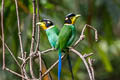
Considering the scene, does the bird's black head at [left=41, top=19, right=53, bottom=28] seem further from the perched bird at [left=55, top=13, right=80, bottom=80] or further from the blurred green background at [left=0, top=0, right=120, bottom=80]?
the blurred green background at [left=0, top=0, right=120, bottom=80]

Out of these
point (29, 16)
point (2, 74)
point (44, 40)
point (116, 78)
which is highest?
point (29, 16)

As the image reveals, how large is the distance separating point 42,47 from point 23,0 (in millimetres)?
644

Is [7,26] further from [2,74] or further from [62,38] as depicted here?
[62,38]

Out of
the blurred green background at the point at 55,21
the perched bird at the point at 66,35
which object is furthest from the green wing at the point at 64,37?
the blurred green background at the point at 55,21

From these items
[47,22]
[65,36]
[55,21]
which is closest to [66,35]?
[65,36]

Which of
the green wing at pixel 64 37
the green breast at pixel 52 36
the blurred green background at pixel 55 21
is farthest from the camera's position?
the blurred green background at pixel 55 21

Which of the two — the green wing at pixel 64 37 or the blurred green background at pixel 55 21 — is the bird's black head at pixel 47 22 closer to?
the green wing at pixel 64 37

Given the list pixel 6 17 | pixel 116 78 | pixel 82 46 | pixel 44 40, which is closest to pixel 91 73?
pixel 82 46

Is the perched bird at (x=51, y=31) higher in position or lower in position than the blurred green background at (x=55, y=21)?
higher

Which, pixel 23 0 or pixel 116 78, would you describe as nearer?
pixel 23 0

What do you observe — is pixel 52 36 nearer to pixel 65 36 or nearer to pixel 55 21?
pixel 65 36

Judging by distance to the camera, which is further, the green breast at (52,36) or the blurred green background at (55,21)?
the blurred green background at (55,21)

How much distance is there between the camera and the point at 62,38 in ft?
4.54

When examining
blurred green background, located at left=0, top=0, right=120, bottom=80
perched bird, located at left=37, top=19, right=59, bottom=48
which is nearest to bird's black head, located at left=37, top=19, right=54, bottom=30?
perched bird, located at left=37, top=19, right=59, bottom=48
